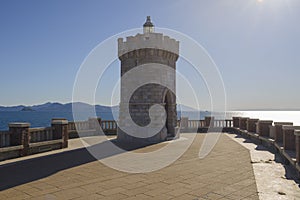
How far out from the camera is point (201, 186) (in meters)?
5.88

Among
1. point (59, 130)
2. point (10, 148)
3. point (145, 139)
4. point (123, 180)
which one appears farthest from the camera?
point (145, 139)

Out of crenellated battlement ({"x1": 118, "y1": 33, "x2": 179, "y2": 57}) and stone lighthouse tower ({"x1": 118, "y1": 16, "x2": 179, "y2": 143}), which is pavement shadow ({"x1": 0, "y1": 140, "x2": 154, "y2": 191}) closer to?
stone lighthouse tower ({"x1": 118, "y1": 16, "x2": 179, "y2": 143})

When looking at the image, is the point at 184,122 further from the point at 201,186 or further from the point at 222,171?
the point at 201,186

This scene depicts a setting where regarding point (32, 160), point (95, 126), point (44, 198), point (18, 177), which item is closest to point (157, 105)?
point (95, 126)

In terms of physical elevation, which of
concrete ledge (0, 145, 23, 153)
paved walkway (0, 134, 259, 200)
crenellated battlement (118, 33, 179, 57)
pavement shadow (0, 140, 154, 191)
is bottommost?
pavement shadow (0, 140, 154, 191)

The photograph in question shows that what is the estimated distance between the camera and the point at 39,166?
26.3 feet

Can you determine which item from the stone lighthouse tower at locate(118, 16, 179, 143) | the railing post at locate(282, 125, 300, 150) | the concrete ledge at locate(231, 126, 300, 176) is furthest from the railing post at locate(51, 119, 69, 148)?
the railing post at locate(282, 125, 300, 150)

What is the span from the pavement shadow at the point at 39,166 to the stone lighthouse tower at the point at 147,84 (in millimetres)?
4197

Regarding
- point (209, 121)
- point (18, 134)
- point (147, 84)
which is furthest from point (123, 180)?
point (209, 121)

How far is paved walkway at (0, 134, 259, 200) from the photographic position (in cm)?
532

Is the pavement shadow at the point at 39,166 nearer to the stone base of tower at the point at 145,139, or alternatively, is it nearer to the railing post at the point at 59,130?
the railing post at the point at 59,130

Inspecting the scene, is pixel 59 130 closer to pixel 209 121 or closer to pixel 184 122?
pixel 184 122

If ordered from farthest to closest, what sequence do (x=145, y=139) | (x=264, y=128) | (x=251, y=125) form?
(x=251, y=125) → (x=145, y=139) → (x=264, y=128)

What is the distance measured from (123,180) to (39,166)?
3108 mm
